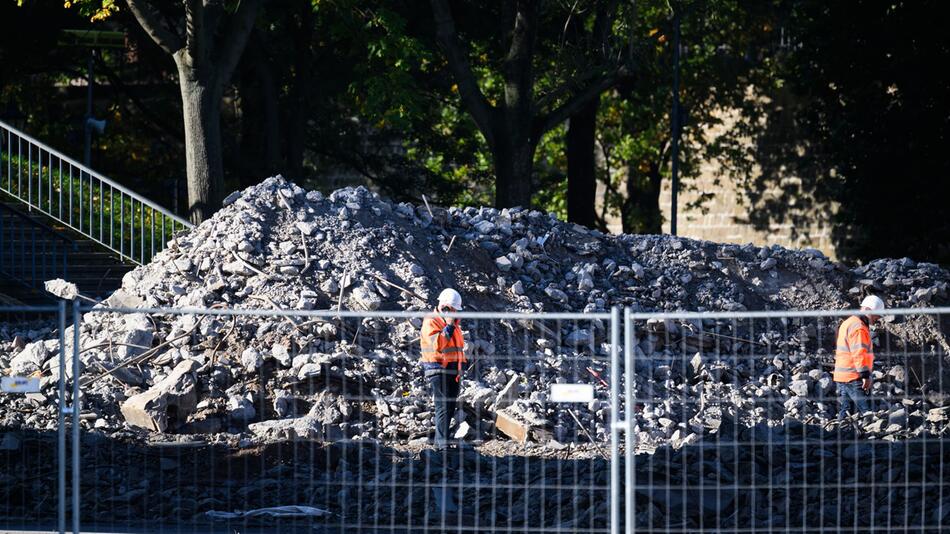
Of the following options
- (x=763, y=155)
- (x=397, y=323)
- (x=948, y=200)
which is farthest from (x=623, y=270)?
(x=763, y=155)

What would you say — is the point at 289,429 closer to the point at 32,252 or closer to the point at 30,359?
the point at 30,359

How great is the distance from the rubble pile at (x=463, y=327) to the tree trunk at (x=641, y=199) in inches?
546

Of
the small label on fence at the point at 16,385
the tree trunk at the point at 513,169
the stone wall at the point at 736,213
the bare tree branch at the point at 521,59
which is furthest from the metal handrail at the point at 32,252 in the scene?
the stone wall at the point at 736,213

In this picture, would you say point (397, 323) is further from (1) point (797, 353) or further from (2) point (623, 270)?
(1) point (797, 353)

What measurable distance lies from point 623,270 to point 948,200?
36.7 ft

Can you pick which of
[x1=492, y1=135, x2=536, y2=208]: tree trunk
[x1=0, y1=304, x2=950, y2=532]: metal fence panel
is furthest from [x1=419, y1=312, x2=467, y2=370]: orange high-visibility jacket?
[x1=492, y1=135, x2=536, y2=208]: tree trunk

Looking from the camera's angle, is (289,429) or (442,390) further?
(289,429)

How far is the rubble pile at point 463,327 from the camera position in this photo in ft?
42.5

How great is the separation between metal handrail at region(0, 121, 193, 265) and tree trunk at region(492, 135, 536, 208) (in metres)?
5.44

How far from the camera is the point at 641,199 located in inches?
1323

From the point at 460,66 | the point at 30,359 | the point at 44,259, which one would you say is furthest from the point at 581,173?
the point at 30,359

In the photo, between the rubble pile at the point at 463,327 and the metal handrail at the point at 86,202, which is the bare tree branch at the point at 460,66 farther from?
the metal handrail at the point at 86,202

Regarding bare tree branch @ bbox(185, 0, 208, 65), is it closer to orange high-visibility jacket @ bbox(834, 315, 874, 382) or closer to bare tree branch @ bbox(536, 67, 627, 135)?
bare tree branch @ bbox(536, 67, 627, 135)

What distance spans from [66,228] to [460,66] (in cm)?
650
